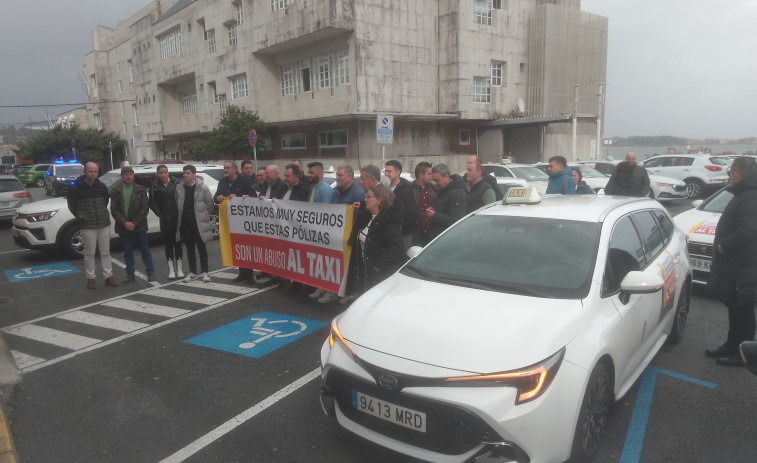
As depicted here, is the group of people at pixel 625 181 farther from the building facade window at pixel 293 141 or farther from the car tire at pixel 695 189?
the building facade window at pixel 293 141

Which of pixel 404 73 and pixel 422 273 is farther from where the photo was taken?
pixel 404 73

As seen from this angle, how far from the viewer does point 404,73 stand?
2661cm

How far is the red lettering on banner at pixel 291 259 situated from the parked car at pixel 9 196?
1128 cm

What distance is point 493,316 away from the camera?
3.12 metres

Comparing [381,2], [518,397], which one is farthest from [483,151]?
[518,397]

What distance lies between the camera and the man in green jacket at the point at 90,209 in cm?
766

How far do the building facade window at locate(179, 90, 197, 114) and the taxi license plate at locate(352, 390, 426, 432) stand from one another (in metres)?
42.7

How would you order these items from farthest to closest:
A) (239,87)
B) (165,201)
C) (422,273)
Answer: (239,87) < (165,201) < (422,273)

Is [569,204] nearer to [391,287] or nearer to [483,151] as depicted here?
[391,287]

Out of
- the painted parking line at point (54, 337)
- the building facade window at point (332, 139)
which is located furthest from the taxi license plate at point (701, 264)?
the building facade window at point (332, 139)

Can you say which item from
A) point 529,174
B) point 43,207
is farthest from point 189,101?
point 43,207

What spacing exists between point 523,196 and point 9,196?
16525 millimetres

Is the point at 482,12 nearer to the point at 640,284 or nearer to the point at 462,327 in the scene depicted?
the point at 640,284

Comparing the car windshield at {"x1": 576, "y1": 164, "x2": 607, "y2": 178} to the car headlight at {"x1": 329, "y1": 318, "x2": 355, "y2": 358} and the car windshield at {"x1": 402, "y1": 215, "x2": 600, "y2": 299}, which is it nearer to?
the car windshield at {"x1": 402, "y1": 215, "x2": 600, "y2": 299}
